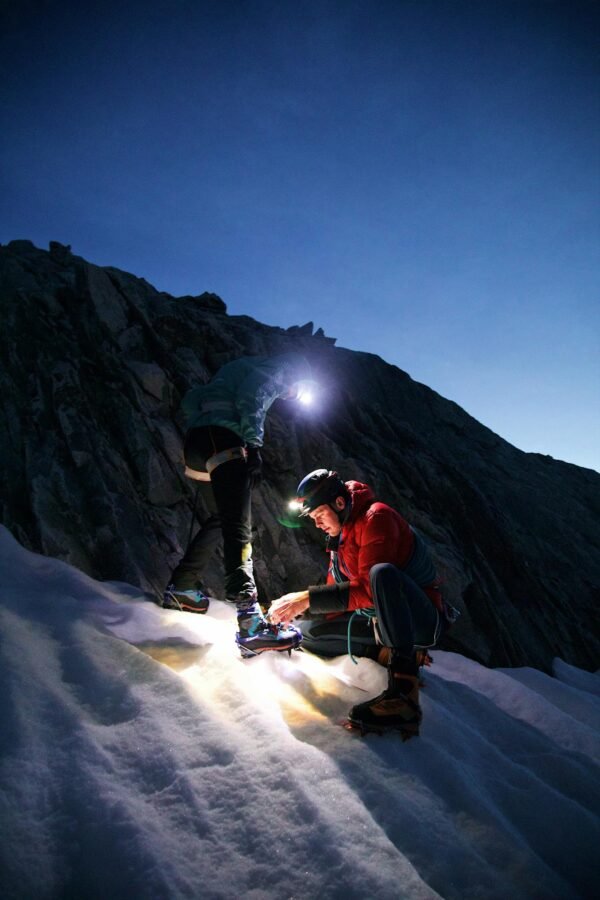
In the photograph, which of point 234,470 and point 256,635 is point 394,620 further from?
point 234,470

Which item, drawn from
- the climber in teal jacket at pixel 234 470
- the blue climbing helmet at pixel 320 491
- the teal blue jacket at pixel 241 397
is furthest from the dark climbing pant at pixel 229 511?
the blue climbing helmet at pixel 320 491

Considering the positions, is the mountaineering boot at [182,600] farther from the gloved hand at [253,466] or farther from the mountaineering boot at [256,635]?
the gloved hand at [253,466]

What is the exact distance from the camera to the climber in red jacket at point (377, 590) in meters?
3.00

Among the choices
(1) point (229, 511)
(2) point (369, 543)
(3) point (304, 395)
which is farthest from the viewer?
(3) point (304, 395)

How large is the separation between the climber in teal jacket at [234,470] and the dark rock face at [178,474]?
1.26 m

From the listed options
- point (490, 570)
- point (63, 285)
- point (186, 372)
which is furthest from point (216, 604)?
point (490, 570)

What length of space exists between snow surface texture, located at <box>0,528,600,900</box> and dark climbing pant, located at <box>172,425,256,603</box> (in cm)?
63

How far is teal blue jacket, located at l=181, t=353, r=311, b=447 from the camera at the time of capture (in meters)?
4.20

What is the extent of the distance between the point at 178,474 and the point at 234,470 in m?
4.02

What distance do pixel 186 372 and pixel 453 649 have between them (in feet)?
33.3

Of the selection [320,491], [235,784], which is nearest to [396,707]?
[235,784]

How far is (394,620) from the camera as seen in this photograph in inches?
121

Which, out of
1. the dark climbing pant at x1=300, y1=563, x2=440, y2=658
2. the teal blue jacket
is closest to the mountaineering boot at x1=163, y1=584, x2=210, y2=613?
the dark climbing pant at x1=300, y1=563, x2=440, y2=658

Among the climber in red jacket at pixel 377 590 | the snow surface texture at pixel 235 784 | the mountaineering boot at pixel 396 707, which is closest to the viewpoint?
the snow surface texture at pixel 235 784
